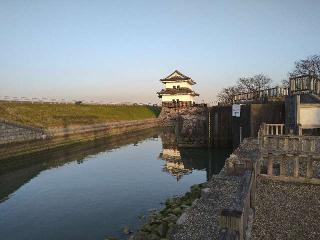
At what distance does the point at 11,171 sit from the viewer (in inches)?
977

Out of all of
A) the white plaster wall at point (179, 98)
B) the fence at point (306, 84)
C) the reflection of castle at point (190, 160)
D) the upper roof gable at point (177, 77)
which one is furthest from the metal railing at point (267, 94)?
the upper roof gable at point (177, 77)

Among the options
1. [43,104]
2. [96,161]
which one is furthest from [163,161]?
[43,104]

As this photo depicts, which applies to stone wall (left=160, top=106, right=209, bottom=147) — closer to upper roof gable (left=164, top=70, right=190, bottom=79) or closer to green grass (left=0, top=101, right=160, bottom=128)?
green grass (left=0, top=101, right=160, bottom=128)

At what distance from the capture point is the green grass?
42237 millimetres

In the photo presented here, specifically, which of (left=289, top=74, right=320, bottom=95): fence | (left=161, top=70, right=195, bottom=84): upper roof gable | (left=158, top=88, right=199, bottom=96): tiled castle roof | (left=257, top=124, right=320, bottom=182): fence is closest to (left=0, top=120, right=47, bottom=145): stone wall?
(left=257, top=124, right=320, bottom=182): fence

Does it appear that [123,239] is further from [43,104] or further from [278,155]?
[43,104]

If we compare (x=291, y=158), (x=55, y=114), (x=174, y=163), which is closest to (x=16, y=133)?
(x=174, y=163)

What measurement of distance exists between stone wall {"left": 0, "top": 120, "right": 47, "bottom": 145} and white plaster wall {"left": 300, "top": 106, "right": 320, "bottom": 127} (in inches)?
1058

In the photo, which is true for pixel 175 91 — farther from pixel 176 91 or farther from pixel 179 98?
pixel 179 98

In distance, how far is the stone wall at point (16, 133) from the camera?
30422 millimetres

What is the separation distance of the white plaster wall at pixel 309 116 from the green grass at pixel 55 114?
108 feet

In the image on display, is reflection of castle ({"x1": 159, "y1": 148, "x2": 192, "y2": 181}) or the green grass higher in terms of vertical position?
the green grass

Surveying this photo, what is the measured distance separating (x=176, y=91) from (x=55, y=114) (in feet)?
106

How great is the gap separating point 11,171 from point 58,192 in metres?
8.16
